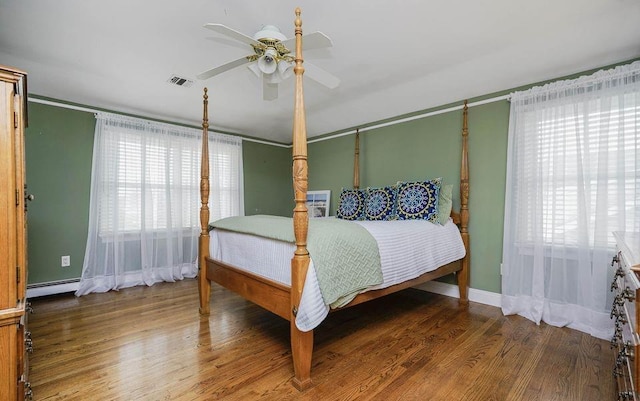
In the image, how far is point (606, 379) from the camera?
5.56ft

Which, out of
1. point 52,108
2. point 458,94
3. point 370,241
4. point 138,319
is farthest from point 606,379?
point 52,108

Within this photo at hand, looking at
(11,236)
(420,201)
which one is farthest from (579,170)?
A: (11,236)

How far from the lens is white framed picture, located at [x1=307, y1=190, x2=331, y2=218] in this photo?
458cm

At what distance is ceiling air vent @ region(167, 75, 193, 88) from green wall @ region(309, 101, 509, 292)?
2306mm

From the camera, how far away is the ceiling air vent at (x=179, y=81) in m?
2.78

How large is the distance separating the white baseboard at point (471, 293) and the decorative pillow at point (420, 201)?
3.14ft

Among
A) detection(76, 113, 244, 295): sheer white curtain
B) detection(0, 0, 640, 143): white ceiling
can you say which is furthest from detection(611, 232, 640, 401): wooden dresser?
detection(76, 113, 244, 295): sheer white curtain

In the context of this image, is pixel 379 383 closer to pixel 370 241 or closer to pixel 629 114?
pixel 370 241

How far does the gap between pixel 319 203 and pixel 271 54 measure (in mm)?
2995

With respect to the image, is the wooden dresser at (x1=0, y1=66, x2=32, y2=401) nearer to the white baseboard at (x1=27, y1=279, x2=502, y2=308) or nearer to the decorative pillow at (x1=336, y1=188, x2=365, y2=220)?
the white baseboard at (x1=27, y1=279, x2=502, y2=308)

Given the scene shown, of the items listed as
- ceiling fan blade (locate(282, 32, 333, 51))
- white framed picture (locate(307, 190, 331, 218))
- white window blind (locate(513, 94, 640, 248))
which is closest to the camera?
ceiling fan blade (locate(282, 32, 333, 51))

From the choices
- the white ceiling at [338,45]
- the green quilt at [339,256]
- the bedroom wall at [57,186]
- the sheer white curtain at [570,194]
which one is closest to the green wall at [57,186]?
the bedroom wall at [57,186]

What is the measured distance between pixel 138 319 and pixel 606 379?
3437 millimetres

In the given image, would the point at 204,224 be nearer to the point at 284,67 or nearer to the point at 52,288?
the point at 284,67
